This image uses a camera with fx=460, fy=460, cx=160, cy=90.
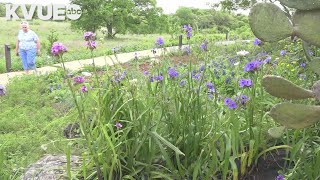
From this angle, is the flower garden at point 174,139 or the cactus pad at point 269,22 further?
the flower garden at point 174,139

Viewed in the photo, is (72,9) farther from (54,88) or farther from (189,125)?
(189,125)

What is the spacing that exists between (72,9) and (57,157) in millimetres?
21578

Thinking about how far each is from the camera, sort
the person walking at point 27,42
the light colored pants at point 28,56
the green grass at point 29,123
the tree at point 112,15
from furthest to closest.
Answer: the tree at point 112,15, the light colored pants at point 28,56, the person walking at point 27,42, the green grass at point 29,123

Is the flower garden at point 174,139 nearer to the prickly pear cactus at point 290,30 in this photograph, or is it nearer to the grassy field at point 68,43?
the prickly pear cactus at point 290,30

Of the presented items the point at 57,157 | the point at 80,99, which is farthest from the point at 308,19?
the point at 57,157

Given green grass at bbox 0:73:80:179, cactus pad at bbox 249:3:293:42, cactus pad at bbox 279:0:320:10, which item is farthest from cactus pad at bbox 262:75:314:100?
green grass at bbox 0:73:80:179

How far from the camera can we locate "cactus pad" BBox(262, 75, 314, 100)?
1505mm

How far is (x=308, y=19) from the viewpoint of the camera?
147 centimetres

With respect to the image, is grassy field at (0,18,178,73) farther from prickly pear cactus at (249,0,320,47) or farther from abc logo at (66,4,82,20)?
prickly pear cactus at (249,0,320,47)

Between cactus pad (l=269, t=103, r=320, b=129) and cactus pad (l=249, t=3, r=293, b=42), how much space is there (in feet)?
0.74

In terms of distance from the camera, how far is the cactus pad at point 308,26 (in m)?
1.46

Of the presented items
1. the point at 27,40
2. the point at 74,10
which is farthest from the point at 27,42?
the point at 74,10

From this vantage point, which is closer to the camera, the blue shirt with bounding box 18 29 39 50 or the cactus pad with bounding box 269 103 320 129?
the cactus pad with bounding box 269 103 320 129

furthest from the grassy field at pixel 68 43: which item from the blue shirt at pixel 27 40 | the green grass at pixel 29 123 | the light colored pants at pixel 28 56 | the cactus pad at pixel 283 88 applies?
the cactus pad at pixel 283 88
